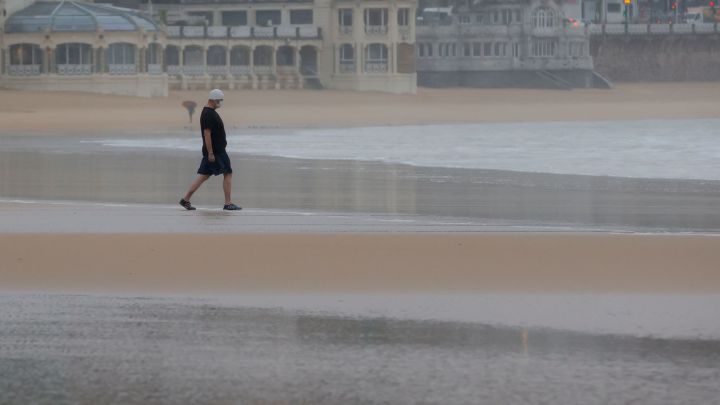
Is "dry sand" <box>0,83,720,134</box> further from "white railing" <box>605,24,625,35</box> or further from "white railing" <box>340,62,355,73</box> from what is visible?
"white railing" <box>605,24,625,35</box>

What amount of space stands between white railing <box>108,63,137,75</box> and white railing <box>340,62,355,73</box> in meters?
17.0

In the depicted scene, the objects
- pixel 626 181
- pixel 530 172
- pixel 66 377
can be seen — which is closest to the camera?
pixel 66 377

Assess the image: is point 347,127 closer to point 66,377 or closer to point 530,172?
point 530,172

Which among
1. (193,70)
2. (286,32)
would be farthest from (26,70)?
(286,32)

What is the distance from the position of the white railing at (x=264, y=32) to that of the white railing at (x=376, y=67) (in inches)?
235

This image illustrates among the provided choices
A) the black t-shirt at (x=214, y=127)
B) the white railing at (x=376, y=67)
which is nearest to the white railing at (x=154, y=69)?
the white railing at (x=376, y=67)

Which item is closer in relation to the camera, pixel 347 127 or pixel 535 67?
pixel 347 127

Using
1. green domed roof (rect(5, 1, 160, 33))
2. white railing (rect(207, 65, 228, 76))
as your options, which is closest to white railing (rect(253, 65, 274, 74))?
white railing (rect(207, 65, 228, 76))

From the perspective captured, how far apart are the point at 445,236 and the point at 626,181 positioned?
1163cm

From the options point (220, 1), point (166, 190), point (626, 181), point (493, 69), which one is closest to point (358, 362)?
point (166, 190)

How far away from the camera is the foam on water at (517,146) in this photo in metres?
32.0

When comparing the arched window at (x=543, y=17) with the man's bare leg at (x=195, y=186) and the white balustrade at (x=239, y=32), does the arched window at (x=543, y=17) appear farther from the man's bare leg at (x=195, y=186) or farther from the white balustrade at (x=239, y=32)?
the man's bare leg at (x=195, y=186)

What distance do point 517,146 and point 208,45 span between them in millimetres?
49456

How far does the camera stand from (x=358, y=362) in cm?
909
